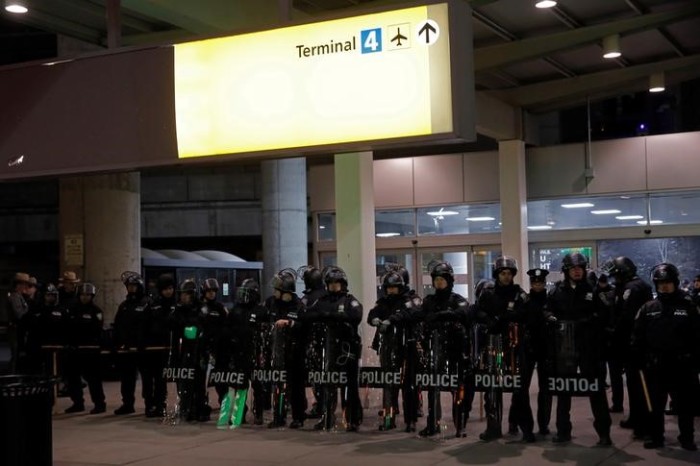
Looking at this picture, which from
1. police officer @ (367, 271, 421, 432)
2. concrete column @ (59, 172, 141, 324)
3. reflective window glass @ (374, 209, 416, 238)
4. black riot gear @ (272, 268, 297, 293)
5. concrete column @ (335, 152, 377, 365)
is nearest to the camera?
police officer @ (367, 271, 421, 432)

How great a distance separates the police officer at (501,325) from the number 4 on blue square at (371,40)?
456 centimetres

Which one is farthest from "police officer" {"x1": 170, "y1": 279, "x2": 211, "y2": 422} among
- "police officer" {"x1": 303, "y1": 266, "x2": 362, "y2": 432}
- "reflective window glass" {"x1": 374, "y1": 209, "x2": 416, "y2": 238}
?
"reflective window glass" {"x1": 374, "y1": 209, "x2": 416, "y2": 238}

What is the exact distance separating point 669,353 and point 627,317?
5.31ft

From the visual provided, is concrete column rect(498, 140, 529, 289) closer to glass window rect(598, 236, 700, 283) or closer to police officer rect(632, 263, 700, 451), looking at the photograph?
glass window rect(598, 236, 700, 283)

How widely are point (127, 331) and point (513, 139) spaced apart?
974cm

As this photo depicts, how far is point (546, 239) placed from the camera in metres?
21.4

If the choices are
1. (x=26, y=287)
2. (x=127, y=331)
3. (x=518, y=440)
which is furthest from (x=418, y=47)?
(x=26, y=287)

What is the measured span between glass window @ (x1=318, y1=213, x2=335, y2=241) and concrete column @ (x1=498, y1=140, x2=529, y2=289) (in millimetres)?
4549

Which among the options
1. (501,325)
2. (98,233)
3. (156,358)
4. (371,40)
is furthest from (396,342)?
(98,233)

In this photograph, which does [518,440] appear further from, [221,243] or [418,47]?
[221,243]

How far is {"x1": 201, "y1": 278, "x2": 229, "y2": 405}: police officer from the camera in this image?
43.2 ft

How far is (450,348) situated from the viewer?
37.6ft

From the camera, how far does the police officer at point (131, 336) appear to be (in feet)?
46.2

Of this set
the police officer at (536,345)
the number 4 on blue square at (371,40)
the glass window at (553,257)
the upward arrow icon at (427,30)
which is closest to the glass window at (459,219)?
the glass window at (553,257)
